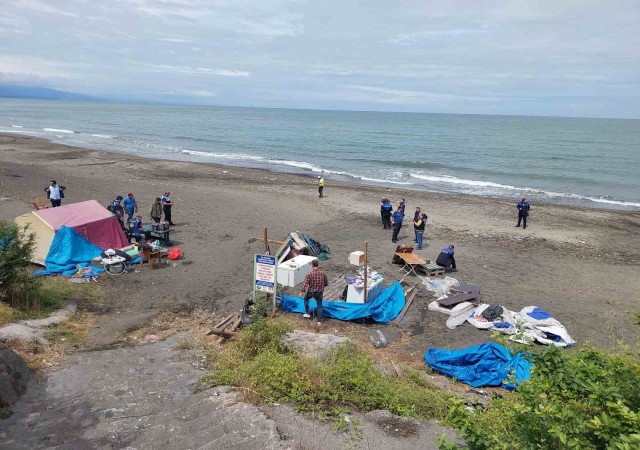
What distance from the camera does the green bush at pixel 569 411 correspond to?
3.59m

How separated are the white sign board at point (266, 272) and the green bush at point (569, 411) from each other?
672 cm

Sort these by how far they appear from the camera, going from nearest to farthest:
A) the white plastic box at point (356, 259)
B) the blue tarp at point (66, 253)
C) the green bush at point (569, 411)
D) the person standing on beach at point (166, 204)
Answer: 1. the green bush at point (569, 411)
2. the blue tarp at point (66, 253)
3. the white plastic box at point (356, 259)
4. the person standing on beach at point (166, 204)

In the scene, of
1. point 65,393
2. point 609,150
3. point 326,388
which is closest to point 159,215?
point 65,393

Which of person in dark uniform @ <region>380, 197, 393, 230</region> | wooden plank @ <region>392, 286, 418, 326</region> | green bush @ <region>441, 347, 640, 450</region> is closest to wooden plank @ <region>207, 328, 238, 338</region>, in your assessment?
wooden plank @ <region>392, 286, 418, 326</region>

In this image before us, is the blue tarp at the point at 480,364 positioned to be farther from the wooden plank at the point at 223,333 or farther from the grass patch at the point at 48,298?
the grass patch at the point at 48,298

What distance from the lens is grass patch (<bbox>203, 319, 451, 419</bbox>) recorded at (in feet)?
23.3

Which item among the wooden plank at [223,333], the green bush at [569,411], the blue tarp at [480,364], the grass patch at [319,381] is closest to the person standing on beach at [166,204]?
the wooden plank at [223,333]

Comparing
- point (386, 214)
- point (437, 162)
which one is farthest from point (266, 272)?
point (437, 162)

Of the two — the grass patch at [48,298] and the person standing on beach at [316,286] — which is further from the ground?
the person standing on beach at [316,286]

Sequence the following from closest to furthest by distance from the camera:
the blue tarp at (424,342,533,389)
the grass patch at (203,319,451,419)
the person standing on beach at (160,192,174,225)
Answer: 1. the grass patch at (203,319,451,419)
2. the blue tarp at (424,342,533,389)
3. the person standing on beach at (160,192,174,225)

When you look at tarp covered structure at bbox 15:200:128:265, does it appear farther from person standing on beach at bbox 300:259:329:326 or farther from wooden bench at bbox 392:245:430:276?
wooden bench at bbox 392:245:430:276

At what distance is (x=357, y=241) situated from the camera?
1939 cm

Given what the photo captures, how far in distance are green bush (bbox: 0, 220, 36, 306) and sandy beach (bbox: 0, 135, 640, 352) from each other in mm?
1780

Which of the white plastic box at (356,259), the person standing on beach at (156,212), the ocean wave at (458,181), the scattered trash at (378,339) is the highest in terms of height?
the person standing on beach at (156,212)
